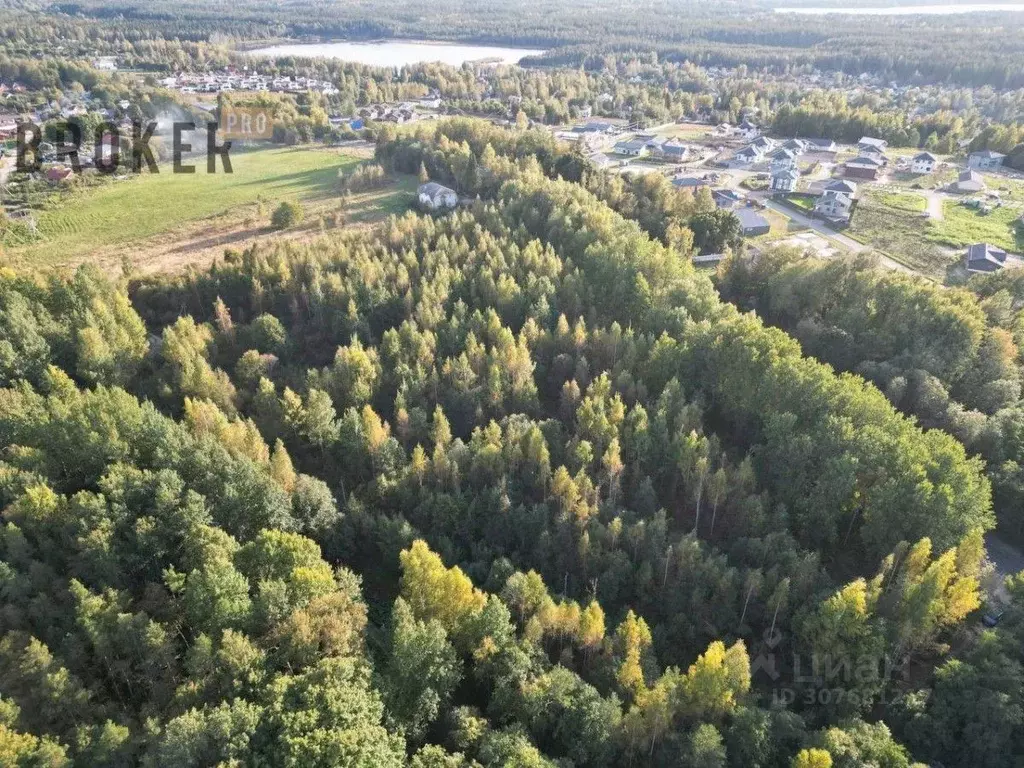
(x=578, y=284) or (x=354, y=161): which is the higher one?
(x=354, y=161)

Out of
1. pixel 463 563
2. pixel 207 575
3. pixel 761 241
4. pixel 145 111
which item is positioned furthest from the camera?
pixel 145 111

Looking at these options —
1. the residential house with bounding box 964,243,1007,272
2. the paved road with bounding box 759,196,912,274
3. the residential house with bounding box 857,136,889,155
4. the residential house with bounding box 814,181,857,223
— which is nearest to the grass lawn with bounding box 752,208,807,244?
the paved road with bounding box 759,196,912,274

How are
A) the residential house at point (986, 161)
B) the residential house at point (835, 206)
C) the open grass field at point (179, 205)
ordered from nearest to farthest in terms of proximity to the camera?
the open grass field at point (179, 205), the residential house at point (835, 206), the residential house at point (986, 161)

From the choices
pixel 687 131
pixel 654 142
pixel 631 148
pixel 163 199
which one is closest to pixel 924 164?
pixel 654 142

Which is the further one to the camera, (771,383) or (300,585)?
(771,383)

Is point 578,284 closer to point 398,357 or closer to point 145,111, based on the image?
point 398,357

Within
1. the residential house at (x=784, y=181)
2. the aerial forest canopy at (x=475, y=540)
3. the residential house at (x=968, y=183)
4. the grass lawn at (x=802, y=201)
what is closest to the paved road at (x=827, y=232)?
the grass lawn at (x=802, y=201)

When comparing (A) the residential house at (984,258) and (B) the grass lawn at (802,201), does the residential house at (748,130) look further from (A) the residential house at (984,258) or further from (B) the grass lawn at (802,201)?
(A) the residential house at (984,258)

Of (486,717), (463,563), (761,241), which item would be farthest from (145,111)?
(486,717)
